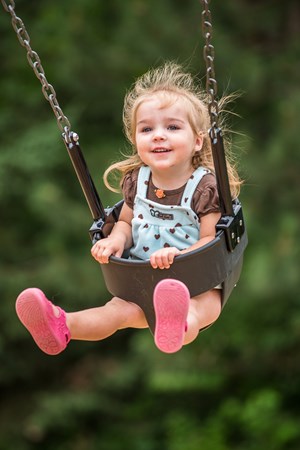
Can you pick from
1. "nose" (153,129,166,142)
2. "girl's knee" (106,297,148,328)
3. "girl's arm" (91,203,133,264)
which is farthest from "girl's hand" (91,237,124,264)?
"nose" (153,129,166,142)

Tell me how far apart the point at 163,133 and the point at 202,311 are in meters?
0.54

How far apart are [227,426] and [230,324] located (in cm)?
81

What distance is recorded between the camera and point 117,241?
2.96m

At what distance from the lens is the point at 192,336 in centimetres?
279

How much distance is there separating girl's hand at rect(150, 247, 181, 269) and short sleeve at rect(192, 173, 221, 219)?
0.63 feet

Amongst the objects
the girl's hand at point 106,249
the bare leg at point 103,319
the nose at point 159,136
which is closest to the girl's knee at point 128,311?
the bare leg at point 103,319

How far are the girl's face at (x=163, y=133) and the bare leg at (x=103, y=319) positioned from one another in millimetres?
433

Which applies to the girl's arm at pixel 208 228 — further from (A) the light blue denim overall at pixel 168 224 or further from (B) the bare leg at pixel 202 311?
(B) the bare leg at pixel 202 311

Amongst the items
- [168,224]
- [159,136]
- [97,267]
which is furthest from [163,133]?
[97,267]

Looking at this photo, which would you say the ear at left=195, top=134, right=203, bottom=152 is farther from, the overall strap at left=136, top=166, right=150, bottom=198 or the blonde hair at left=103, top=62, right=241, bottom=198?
the overall strap at left=136, top=166, right=150, bottom=198

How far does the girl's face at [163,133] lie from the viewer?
2.86 m

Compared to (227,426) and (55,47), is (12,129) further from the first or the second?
(227,426)

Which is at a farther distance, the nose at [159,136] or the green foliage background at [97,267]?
the green foliage background at [97,267]

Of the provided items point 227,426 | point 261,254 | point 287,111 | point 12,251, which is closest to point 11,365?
point 12,251
